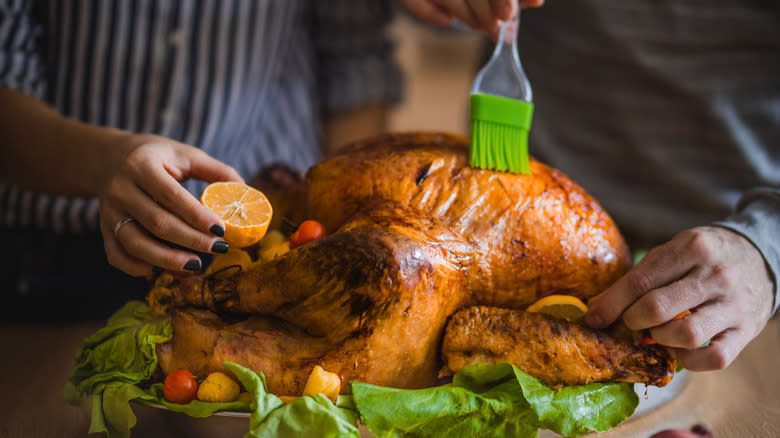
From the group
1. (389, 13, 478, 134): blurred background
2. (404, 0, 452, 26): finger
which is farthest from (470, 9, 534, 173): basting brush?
(389, 13, 478, 134): blurred background

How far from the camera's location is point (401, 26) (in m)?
4.97

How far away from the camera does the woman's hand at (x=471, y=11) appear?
1245mm

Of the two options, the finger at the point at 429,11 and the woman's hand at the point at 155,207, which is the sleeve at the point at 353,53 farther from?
the woman's hand at the point at 155,207

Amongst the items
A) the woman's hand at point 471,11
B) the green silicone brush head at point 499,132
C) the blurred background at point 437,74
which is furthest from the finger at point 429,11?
the blurred background at point 437,74

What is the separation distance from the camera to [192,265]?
1006mm

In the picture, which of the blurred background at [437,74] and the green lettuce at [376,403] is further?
the blurred background at [437,74]

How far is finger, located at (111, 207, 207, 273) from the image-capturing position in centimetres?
100

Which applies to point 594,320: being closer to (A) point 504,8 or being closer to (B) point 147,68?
(A) point 504,8

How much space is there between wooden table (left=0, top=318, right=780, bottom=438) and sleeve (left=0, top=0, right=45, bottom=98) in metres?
0.69

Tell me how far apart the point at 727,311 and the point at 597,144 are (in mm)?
1152

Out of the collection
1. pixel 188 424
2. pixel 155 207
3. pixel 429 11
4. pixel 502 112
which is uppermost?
pixel 429 11

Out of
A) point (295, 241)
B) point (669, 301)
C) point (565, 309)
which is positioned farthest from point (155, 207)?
point (669, 301)

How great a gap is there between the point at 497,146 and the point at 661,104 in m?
1.06

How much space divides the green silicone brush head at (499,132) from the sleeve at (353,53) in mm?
1185
